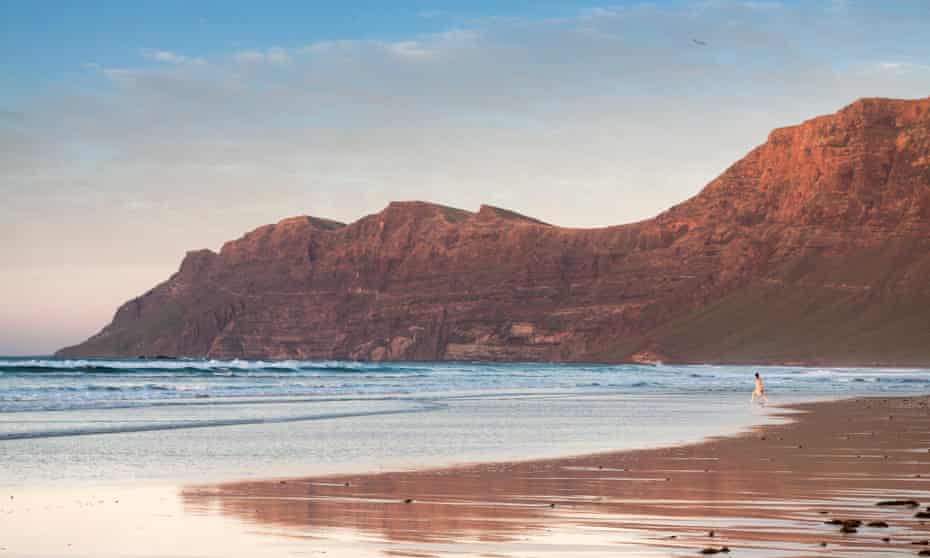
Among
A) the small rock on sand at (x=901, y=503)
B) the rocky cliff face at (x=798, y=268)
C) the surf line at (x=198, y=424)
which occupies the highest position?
the rocky cliff face at (x=798, y=268)

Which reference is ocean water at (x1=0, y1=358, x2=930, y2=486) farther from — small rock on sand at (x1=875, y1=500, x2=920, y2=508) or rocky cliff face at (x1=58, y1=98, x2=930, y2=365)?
rocky cliff face at (x1=58, y1=98, x2=930, y2=365)

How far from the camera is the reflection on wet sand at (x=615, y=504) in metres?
10.3

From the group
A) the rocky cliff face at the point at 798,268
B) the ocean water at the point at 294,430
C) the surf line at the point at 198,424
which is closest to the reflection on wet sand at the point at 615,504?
the ocean water at the point at 294,430

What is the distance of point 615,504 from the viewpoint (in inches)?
510

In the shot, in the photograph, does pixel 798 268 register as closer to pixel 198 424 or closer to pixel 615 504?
pixel 198 424

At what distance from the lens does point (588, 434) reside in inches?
961

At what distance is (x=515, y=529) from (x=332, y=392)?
126 ft

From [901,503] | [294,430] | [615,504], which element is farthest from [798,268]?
[615,504]

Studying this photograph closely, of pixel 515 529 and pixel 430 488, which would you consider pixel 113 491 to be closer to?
pixel 430 488

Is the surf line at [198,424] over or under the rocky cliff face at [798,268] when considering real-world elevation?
under

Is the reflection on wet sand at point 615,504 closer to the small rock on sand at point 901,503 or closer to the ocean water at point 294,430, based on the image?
the small rock on sand at point 901,503

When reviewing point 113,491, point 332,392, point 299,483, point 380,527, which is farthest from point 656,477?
point 332,392

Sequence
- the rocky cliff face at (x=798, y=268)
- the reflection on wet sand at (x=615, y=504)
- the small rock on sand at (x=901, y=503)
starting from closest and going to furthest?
1. the reflection on wet sand at (x=615, y=504)
2. the small rock on sand at (x=901, y=503)
3. the rocky cliff face at (x=798, y=268)

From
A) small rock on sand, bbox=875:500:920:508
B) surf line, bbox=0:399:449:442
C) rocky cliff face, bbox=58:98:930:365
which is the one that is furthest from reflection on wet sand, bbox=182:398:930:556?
rocky cliff face, bbox=58:98:930:365
